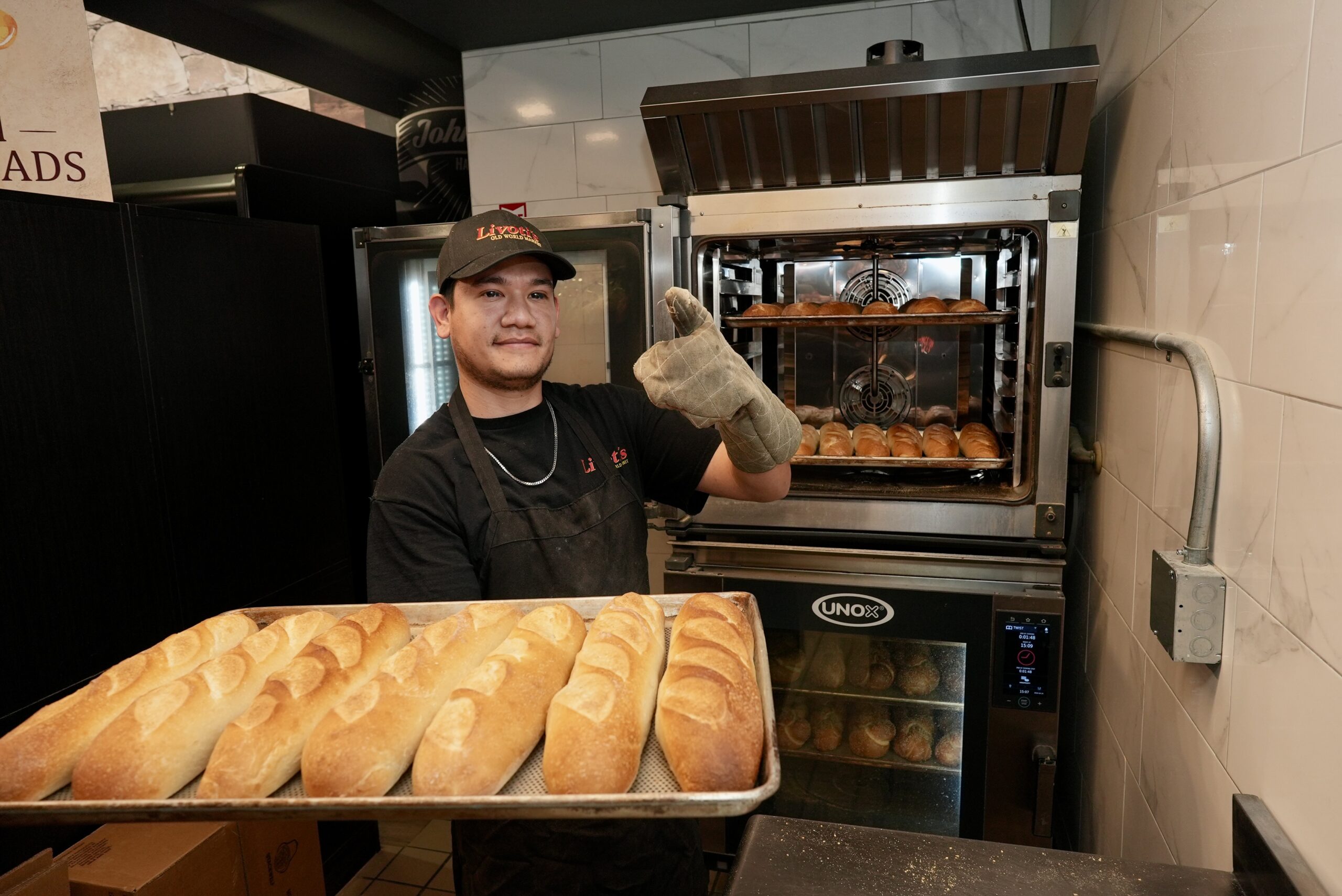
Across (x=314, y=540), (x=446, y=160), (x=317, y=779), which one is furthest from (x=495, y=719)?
(x=446, y=160)

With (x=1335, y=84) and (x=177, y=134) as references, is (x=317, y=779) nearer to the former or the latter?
(x=1335, y=84)

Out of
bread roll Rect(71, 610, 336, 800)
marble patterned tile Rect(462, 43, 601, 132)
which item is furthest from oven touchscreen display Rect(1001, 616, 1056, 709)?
marble patterned tile Rect(462, 43, 601, 132)

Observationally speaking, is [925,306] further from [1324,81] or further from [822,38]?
[1324,81]

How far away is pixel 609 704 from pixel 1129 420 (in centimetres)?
137

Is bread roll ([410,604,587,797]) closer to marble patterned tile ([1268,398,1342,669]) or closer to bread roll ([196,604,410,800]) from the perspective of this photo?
bread roll ([196,604,410,800])

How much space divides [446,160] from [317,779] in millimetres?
3210

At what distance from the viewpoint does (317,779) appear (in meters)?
0.84

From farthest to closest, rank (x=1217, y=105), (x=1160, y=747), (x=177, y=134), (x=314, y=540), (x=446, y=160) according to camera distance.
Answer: (x=446, y=160) → (x=177, y=134) → (x=314, y=540) → (x=1160, y=747) → (x=1217, y=105)

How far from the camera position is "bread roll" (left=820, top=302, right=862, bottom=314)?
2184 millimetres

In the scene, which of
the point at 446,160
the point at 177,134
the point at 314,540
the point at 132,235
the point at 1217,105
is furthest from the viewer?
the point at 446,160

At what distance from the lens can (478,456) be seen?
1.63m

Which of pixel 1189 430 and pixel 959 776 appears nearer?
pixel 1189 430

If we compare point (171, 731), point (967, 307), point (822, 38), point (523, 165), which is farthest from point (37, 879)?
point (822, 38)

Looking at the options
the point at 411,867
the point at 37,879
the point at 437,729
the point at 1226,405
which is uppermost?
the point at 1226,405
